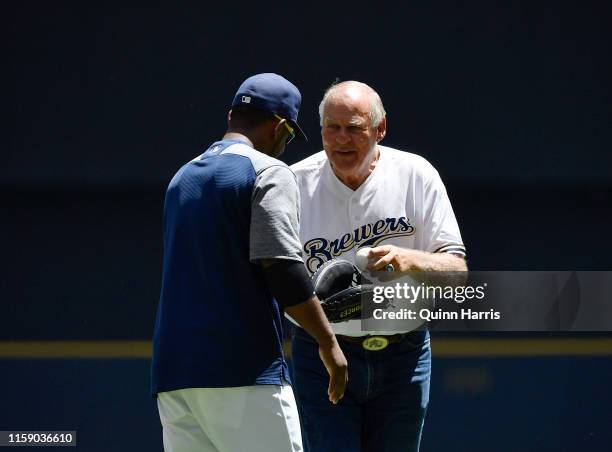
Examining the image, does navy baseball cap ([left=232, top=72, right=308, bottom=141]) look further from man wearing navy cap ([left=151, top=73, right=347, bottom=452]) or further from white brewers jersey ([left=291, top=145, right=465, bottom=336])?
white brewers jersey ([left=291, top=145, right=465, bottom=336])

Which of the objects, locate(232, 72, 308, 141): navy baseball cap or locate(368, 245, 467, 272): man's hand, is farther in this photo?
locate(368, 245, 467, 272): man's hand

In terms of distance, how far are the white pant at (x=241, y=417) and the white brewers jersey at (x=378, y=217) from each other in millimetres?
845

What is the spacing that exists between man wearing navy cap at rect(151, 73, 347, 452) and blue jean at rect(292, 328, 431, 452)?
61 centimetres

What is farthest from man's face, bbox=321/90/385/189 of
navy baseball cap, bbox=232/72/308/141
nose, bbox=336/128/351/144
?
navy baseball cap, bbox=232/72/308/141

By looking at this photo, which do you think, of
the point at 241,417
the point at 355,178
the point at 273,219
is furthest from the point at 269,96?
the point at 241,417

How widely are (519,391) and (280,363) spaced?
311 cm

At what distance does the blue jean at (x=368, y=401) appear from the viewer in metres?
3.79

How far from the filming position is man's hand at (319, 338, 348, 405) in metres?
3.17

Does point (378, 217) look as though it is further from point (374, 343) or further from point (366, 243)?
point (374, 343)

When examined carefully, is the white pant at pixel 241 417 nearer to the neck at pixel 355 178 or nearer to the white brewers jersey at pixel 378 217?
the white brewers jersey at pixel 378 217

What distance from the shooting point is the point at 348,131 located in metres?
3.82

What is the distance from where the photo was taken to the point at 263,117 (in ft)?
11.0

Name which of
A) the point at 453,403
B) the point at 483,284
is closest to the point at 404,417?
the point at 483,284

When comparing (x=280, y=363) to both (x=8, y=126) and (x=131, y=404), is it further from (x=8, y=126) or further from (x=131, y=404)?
(x=8, y=126)
